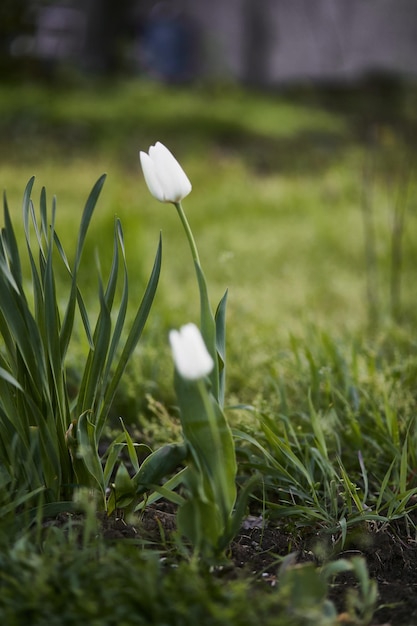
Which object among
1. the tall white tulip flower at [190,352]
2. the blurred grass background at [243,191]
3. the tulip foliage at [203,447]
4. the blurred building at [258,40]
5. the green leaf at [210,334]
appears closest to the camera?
the tall white tulip flower at [190,352]

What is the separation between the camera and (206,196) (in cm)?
623

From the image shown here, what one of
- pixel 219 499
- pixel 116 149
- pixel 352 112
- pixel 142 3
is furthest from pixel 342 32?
pixel 219 499

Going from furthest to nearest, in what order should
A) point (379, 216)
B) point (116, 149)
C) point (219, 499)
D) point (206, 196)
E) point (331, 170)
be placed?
point (116, 149) < point (331, 170) < point (206, 196) < point (379, 216) < point (219, 499)

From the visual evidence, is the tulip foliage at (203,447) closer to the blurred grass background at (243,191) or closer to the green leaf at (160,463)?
the green leaf at (160,463)

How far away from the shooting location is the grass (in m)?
1.59

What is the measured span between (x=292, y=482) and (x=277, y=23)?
42.3 ft

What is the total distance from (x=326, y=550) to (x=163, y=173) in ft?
2.64

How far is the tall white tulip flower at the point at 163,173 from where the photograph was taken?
1.36 meters

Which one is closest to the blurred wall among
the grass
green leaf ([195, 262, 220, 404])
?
the grass

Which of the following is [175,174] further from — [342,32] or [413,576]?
[342,32]

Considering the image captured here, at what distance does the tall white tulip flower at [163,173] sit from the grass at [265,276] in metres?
0.58

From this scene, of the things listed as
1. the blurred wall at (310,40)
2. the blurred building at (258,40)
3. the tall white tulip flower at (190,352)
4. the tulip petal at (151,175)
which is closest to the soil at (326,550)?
the tall white tulip flower at (190,352)

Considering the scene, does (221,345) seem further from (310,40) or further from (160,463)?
(310,40)

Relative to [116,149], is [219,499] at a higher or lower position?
higher
